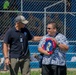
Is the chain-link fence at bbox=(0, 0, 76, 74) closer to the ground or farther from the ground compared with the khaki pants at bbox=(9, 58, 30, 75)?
farther from the ground

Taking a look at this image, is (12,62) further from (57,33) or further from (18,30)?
(57,33)

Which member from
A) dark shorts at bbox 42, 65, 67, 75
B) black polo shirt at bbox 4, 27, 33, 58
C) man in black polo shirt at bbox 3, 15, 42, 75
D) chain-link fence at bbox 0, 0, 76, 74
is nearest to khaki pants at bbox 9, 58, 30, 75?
man in black polo shirt at bbox 3, 15, 42, 75

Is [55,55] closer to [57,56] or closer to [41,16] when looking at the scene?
[57,56]

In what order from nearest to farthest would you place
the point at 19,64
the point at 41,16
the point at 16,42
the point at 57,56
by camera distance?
the point at 57,56 → the point at 16,42 → the point at 19,64 → the point at 41,16

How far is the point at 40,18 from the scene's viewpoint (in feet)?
51.7

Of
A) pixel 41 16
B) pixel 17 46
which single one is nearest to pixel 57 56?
pixel 17 46

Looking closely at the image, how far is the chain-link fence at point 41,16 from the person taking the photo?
→ 1383 centimetres

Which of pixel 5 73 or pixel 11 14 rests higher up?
pixel 11 14

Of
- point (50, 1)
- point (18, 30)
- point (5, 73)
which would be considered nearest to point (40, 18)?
point (50, 1)

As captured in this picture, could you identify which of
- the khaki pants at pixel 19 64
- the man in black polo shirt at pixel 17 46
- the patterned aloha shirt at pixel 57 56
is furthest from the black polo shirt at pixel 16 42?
the patterned aloha shirt at pixel 57 56

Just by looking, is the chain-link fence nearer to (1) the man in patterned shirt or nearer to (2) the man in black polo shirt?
(2) the man in black polo shirt

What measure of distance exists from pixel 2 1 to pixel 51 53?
8616mm

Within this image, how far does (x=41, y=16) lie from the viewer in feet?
53.0

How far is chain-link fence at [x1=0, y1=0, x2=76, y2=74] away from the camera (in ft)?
45.4
